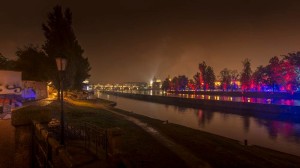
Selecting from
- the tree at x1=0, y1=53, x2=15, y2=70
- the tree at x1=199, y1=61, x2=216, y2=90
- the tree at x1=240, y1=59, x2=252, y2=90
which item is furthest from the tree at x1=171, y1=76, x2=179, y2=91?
the tree at x1=0, y1=53, x2=15, y2=70

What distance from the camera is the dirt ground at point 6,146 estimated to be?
9594 mm

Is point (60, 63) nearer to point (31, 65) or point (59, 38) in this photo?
point (59, 38)

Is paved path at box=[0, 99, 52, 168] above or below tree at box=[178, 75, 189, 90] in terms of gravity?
below

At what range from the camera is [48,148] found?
4676 mm

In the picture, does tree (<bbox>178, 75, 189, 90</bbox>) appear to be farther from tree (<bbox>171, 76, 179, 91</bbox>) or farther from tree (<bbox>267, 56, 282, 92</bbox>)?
tree (<bbox>267, 56, 282, 92</bbox>)

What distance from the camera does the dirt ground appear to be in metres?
9.59

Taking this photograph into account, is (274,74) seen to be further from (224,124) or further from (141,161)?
(141,161)

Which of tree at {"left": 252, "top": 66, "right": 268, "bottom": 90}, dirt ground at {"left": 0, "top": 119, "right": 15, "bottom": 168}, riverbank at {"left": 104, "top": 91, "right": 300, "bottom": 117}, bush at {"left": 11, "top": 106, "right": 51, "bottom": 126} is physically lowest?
riverbank at {"left": 104, "top": 91, "right": 300, "bottom": 117}

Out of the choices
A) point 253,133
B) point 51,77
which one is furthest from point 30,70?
point 253,133

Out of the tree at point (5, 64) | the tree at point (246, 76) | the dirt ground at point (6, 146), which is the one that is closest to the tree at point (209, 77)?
the tree at point (246, 76)

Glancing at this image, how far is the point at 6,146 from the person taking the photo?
39.0 feet

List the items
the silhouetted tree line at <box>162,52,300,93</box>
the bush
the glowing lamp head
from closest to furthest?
the bush < the glowing lamp head < the silhouetted tree line at <box>162,52,300,93</box>

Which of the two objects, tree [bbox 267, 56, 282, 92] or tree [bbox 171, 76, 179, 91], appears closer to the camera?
tree [bbox 267, 56, 282, 92]

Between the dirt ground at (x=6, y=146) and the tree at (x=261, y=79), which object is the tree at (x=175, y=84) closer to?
the tree at (x=261, y=79)
